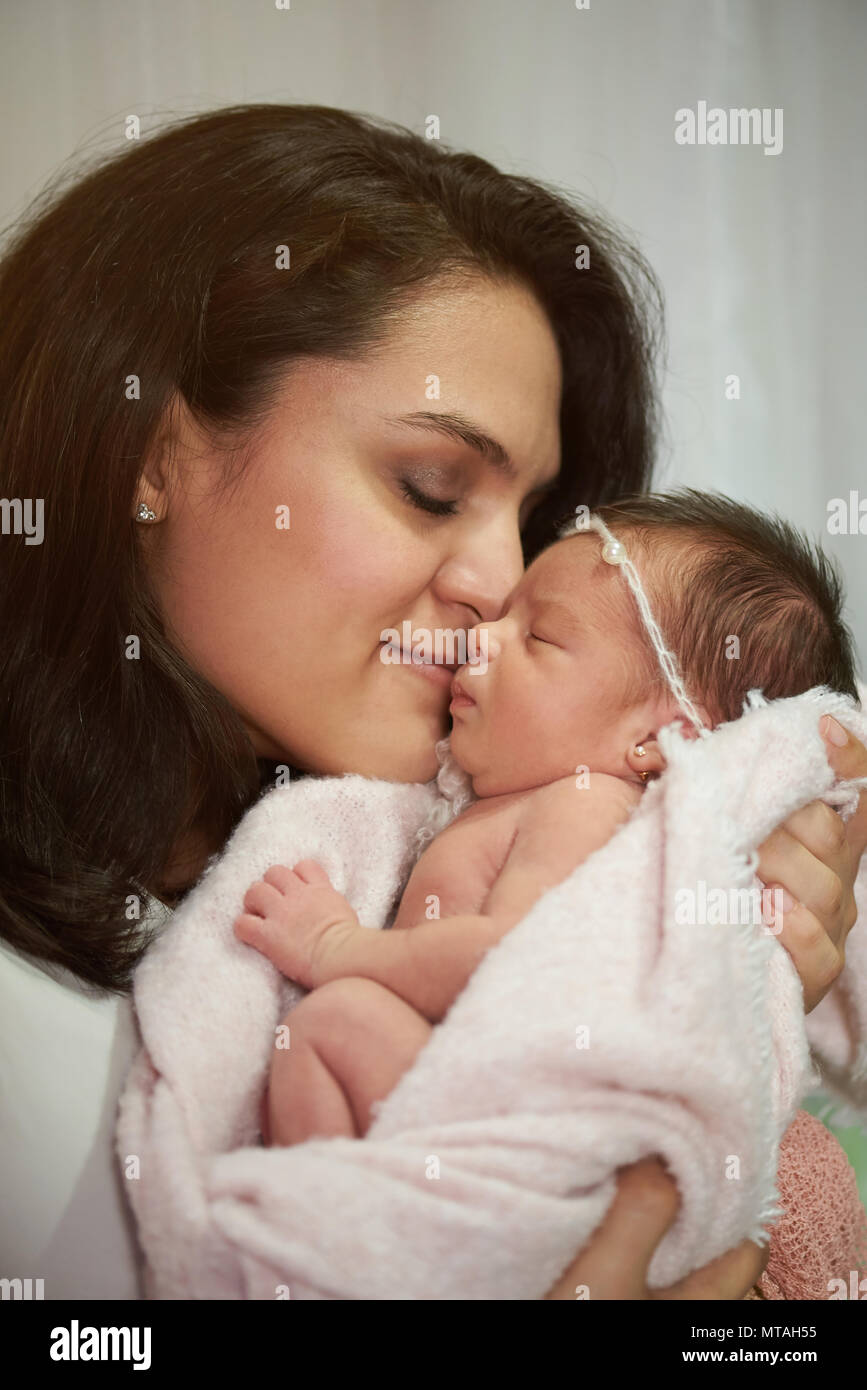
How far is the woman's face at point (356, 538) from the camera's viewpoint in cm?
133

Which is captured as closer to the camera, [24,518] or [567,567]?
[567,567]

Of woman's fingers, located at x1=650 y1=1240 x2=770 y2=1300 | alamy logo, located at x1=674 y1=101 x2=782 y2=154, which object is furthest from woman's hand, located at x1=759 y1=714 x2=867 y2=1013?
alamy logo, located at x1=674 y1=101 x2=782 y2=154

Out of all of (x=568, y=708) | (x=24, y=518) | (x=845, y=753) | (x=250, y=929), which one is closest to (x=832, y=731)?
(x=845, y=753)

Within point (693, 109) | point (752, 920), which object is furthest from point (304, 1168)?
point (693, 109)

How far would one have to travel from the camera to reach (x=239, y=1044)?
1042 millimetres

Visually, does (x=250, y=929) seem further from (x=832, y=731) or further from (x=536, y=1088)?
(x=832, y=731)

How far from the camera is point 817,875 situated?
3.92 ft

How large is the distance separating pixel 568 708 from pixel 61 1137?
2.10 feet

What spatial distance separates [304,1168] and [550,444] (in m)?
1.00

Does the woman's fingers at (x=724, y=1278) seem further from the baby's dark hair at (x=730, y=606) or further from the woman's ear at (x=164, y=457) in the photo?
the woman's ear at (x=164, y=457)

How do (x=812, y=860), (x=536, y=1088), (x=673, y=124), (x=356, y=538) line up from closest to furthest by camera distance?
(x=536, y=1088), (x=812, y=860), (x=356, y=538), (x=673, y=124)

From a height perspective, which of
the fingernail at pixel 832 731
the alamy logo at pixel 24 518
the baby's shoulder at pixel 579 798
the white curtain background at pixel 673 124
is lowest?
the baby's shoulder at pixel 579 798

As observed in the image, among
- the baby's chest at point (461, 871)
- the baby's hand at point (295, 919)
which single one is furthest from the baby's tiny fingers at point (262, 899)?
the baby's chest at point (461, 871)
